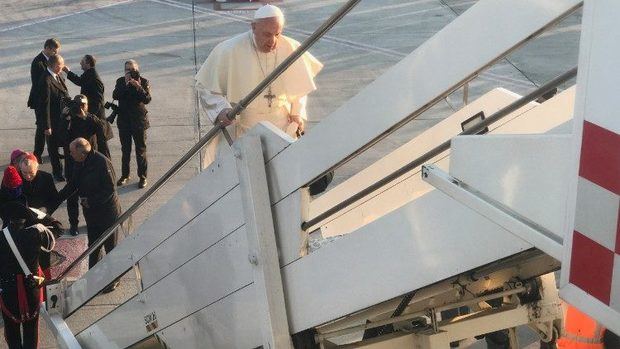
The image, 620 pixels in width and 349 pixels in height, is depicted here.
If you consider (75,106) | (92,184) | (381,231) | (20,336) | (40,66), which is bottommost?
(381,231)

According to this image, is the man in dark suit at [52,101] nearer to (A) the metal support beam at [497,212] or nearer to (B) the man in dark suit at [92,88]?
(B) the man in dark suit at [92,88]

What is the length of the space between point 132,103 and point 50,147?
115cm

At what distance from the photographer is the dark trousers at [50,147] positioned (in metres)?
11.0

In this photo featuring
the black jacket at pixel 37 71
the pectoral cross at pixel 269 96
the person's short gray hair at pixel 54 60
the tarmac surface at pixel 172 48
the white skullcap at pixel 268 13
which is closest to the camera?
the white skullcap at pixel 268 13

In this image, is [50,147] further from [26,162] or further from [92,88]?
[26,162]

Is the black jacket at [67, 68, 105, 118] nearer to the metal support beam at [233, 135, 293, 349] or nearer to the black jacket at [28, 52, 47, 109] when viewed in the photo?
the black jacket at [28, 52, 47, 109]

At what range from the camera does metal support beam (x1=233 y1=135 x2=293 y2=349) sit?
3449mm

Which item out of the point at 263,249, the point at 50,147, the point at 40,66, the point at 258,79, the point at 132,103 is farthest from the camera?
the point at 40,66

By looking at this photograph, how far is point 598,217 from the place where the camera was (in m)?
2.14

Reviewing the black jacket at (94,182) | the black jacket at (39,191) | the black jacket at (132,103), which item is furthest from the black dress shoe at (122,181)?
the black jacket at (39,191)

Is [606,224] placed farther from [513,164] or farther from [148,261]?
[148,261]

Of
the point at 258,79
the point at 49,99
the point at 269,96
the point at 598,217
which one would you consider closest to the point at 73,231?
the point at 49,99

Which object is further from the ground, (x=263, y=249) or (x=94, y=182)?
(x=94, y=182)

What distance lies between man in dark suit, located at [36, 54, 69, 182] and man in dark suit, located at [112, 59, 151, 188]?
707mm
